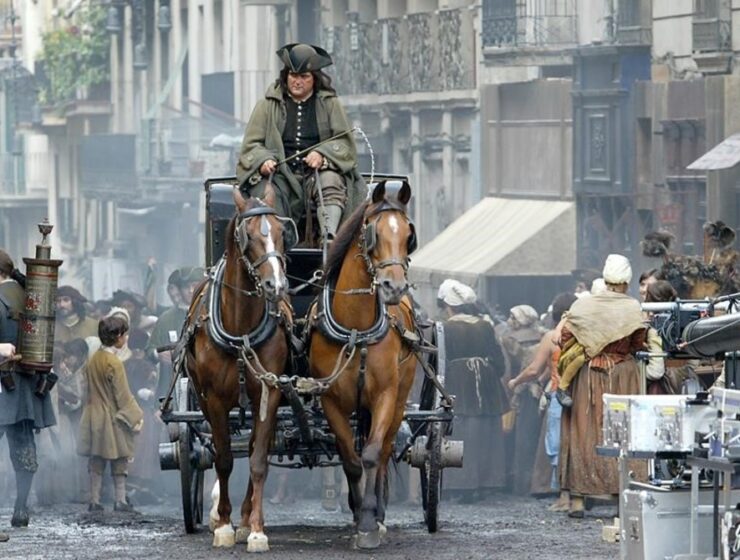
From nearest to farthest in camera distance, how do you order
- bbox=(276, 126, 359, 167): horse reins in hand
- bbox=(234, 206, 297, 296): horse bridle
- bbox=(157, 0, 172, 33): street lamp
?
bbox=(234, 206, 297, 296): horse bridle, bbox=(276, 126, 359, 167): horse reins in hand, bbox=(157, 0, 172, 33): street lamp

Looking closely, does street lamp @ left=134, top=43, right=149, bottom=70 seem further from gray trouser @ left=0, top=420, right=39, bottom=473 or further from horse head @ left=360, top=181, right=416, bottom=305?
horse head @ left=360, top=181, right=416, bottom=305

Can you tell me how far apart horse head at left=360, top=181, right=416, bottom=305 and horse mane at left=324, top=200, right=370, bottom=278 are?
0.19 feet

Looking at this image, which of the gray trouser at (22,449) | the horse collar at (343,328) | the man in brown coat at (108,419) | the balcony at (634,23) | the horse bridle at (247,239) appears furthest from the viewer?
the balcony at (634,23)

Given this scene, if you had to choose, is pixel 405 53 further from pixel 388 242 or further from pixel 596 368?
pixel 388 242

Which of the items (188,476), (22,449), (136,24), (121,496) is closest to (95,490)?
(121,496)

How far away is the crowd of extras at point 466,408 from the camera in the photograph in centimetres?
1666

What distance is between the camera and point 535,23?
3269 cm

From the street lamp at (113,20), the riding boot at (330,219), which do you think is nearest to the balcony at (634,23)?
the riding boot at (330,219)

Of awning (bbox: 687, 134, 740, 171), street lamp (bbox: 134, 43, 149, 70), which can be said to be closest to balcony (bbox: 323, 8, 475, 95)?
awning (bbox: 687, 134, 740, 171)

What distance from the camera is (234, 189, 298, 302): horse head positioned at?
13742mm

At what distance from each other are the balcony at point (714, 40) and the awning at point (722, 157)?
97cm

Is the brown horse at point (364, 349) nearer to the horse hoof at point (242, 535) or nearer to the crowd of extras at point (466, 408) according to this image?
the horse hoof at point (242, 535)

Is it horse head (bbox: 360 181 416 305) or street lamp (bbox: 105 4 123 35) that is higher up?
street lamp (bbox: 105 4 123 35)

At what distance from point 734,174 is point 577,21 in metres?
6.05
